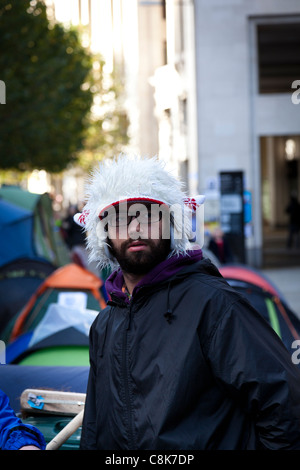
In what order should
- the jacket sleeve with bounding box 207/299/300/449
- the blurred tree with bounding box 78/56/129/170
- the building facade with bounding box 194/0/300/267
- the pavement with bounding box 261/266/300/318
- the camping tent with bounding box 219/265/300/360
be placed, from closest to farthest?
the jacket sleeve with bounding box 207/299/300/449 → the camping tent with bounding box 219/265/300/360 → the pavement with bounding box 261/266/300/318 → the building facade with bounding box 194/0/300/267 → the blurred tree with bounding box 78/56/129/170

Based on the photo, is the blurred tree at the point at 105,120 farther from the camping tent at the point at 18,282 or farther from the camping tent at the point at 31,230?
the camping tent at the point at 18,282

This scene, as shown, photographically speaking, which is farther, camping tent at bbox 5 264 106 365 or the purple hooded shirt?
camping tent at bbox 5 264 106 365

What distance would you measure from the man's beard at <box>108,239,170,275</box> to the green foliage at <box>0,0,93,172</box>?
15974mm

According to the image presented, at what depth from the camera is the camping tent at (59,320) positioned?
5.55 metres

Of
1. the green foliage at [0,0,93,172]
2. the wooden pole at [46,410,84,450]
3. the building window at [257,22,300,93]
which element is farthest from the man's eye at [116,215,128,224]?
the building window at [257,22,300,93]

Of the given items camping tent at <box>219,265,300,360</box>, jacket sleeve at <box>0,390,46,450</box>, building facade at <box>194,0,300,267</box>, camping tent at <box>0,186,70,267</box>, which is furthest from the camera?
building facade at <box>194,0,300,267</box>

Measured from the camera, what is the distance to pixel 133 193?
2.46 metres

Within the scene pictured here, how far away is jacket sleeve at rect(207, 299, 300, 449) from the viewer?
2.08 metres

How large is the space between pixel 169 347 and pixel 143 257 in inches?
13.2

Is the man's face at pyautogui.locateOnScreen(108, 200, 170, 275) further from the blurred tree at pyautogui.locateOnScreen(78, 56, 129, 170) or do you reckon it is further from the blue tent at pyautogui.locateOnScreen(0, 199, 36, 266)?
the blurred tree at pyautogui.locateOnScreen(78, 56, 129, 170)

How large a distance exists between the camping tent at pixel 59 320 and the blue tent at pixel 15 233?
7.97 feet

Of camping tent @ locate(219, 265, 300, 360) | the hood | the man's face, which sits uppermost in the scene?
the man's face

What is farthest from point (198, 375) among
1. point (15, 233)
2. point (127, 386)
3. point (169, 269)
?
point (15, 233)
